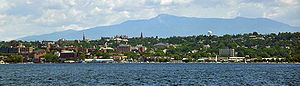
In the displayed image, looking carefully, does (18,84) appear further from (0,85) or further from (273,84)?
(273,84)

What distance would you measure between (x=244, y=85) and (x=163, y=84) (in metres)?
11.6

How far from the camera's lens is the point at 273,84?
7075 cm

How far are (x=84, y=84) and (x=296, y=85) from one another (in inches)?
1192

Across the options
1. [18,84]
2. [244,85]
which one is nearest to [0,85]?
[18,84]

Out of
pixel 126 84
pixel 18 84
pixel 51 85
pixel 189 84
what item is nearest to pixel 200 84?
pixel 189 84

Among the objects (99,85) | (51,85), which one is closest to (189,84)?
(99,85)

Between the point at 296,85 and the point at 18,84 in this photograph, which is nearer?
the point at 296,85

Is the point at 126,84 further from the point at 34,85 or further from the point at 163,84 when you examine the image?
the point at 34,85

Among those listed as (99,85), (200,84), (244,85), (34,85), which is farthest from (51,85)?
(244,85)

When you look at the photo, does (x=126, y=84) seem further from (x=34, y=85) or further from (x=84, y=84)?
(x=34, y=85)

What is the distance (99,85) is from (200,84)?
1468 cm

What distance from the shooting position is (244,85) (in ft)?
225

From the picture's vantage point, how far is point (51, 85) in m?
69.9

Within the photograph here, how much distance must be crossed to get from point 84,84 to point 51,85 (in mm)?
4811
